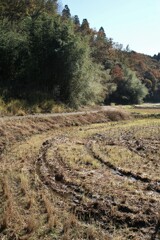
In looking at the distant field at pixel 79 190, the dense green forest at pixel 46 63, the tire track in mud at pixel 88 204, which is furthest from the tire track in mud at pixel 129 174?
the dense green forest at pixel 46 63

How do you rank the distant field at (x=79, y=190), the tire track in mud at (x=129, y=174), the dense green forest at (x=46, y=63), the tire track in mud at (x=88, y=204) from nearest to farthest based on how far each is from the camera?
1. the distant field at (x=79, y=190)
2. the tire track in mud at (x=88, y=204)
3. the tire track in mud at (x=129, y=174)
4. the dense green forest at (x=46, y=63)

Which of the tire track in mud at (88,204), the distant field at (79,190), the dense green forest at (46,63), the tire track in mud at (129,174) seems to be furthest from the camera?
the dense green forest at (46,63)

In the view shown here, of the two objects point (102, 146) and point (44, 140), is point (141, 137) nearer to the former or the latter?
point (102, 146)

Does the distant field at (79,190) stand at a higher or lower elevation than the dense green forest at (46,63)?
lower

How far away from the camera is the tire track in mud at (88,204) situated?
912 centimetres

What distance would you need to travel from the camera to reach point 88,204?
10109 mm

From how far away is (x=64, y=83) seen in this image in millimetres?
34750

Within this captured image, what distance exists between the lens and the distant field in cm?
859

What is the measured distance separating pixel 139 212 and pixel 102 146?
1021 cm

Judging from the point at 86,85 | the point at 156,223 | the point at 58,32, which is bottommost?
the point at 156,223

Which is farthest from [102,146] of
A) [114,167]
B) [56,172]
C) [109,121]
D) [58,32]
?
[58,32]

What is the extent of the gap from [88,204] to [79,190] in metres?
1.35

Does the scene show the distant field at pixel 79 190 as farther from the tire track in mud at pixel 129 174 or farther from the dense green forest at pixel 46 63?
the dense green forest at pixel 46 63

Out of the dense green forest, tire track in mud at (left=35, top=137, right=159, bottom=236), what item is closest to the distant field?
tire track in mud at (left=35, top=137, right=159, bottom=236)
